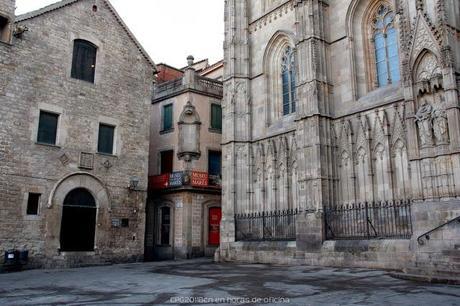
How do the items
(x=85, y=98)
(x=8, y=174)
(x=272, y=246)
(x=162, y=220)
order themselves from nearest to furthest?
(x=8, y=174) < (x=272, y=246) < (x=85, y=98) < (x=162, y=220)

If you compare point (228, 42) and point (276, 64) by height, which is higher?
point (228, 42)

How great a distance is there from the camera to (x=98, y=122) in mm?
21203

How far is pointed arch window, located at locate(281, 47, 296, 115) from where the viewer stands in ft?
70.0

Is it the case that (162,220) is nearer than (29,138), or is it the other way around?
(29,138)

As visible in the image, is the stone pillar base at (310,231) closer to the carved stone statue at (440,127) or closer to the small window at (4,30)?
the carved stone statue at (440,127)

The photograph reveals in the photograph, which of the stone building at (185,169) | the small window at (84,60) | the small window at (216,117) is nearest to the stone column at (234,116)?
the stone building at (185,169)

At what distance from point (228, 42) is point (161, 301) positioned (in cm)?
1727

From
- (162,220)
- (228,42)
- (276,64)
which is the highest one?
(228,42)

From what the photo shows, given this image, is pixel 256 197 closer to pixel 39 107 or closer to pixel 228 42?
pixel 228 42

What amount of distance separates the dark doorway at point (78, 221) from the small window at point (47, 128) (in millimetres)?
2520

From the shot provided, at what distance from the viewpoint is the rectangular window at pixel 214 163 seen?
1081 inches

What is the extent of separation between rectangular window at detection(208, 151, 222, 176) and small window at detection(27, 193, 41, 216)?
11.0 metres

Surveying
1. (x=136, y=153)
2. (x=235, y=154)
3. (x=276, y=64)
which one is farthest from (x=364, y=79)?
(x=136, y=153)

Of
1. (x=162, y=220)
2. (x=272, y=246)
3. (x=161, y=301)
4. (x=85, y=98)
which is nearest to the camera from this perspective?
(x=161, y=301)
